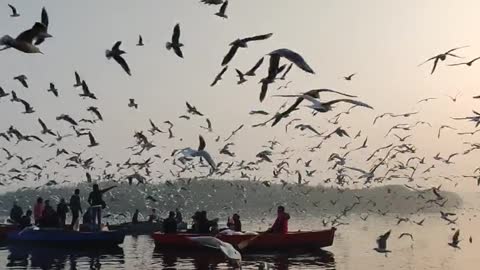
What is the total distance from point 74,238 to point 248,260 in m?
8.91

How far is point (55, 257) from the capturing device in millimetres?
34562

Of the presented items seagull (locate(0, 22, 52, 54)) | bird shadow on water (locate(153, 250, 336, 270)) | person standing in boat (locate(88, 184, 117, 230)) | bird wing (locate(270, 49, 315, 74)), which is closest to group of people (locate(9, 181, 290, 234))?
person standing in boat (locate(88, 184, 117, 230))

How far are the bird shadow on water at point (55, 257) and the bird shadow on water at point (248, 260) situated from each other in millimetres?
2324

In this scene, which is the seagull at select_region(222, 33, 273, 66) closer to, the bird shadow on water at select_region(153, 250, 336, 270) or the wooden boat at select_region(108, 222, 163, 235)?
the bird shadow on water at select_region(153, 250, 336, 270)

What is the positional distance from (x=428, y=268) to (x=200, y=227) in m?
10.5

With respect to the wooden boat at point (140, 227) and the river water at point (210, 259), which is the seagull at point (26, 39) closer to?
the river water at point (210, 259)

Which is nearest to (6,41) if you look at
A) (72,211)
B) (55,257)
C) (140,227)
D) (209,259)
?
(209,259)

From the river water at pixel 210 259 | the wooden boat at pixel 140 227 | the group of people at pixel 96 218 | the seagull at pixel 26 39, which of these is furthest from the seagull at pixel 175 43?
the wooden boat at pixel 140 227

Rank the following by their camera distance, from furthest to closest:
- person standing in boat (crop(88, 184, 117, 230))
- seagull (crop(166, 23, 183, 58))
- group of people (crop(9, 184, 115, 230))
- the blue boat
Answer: the blue boat < group of people (crop(9, 184, 115, 230)) < person standing in boat (crop(88, 184, 117, 230)) < seagull (crop(166, 23, 183, 58))

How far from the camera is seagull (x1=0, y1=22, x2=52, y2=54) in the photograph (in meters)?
14.3

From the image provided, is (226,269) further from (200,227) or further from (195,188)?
(195,188)

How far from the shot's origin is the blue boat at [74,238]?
3600 cm

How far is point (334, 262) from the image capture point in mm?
34375

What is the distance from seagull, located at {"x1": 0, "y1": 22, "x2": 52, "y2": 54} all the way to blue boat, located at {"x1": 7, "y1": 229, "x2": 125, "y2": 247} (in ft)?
73.3
